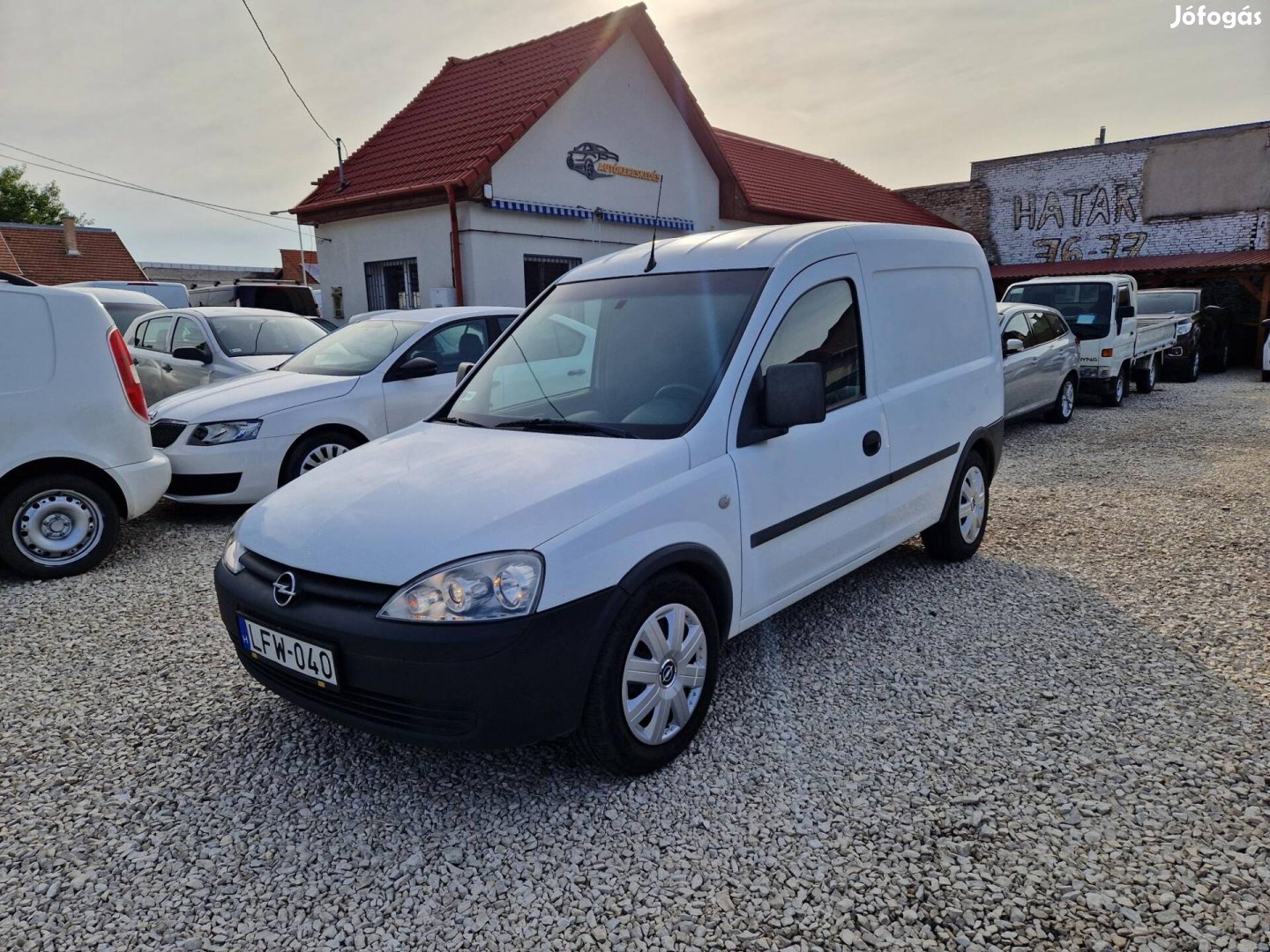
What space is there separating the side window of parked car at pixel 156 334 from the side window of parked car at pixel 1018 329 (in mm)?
9539

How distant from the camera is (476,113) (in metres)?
13.7

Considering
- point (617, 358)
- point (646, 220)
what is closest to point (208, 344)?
point (617, 358)

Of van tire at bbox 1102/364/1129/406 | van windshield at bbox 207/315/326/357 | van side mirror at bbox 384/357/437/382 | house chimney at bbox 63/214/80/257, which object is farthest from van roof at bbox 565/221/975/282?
house chimney at bbox 63/214/80/257

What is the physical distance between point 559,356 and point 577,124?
36.5 feet

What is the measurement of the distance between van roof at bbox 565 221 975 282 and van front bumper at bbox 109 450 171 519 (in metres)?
3.26

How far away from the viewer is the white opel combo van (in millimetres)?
2441

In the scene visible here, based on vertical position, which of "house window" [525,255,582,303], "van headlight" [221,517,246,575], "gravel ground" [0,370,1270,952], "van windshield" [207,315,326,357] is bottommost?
"gravel ground" [0,370,1270,952]

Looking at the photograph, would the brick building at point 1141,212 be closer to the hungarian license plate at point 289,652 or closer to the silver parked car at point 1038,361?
the silver parked car at point 1038,361

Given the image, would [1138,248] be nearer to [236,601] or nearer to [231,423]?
[231,423]

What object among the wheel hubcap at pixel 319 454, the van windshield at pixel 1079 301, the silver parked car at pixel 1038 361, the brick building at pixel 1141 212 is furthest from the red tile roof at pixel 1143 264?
the wheel hubcap at pixel 319 454

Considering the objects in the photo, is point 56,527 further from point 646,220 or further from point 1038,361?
point 646,220

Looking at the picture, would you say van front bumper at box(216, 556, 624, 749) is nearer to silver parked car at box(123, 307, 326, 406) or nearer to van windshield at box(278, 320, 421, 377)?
van windshield at box(278, 320, 421, 377)

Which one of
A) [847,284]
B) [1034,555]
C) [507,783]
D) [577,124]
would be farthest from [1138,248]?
[507,783]

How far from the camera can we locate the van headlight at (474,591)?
2.40m
